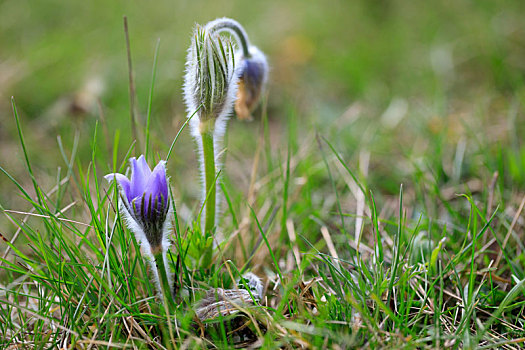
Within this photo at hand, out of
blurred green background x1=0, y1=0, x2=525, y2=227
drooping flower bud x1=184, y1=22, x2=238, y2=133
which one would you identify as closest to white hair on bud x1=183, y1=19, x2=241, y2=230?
drooping flower bud x1=184, y1=22, x2=238, y2=133

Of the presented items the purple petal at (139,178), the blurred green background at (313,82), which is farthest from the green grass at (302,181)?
the purple petal at (139,178)

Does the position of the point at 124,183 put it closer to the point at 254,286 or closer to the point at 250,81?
the point at 254,286

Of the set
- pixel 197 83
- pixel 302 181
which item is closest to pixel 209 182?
pixel 197 83

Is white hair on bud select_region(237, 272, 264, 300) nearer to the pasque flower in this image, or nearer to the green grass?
the green grass

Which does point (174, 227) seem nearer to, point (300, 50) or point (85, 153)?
point (85, 153)

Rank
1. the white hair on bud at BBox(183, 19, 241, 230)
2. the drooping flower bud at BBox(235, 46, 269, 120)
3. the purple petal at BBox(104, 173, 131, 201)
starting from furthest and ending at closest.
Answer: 1. the drooping flower bud at BBox(235, 46, 269, 120)
2. the white hair on bud at BBox(183, 19, 241, 230)
3. the purple petal at BBox(104, 173, 131, 201)

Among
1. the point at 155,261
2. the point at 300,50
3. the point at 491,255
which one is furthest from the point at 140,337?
the point at 300,50

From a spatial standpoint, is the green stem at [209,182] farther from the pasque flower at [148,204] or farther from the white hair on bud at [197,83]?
the pasque flower at [148,204]
